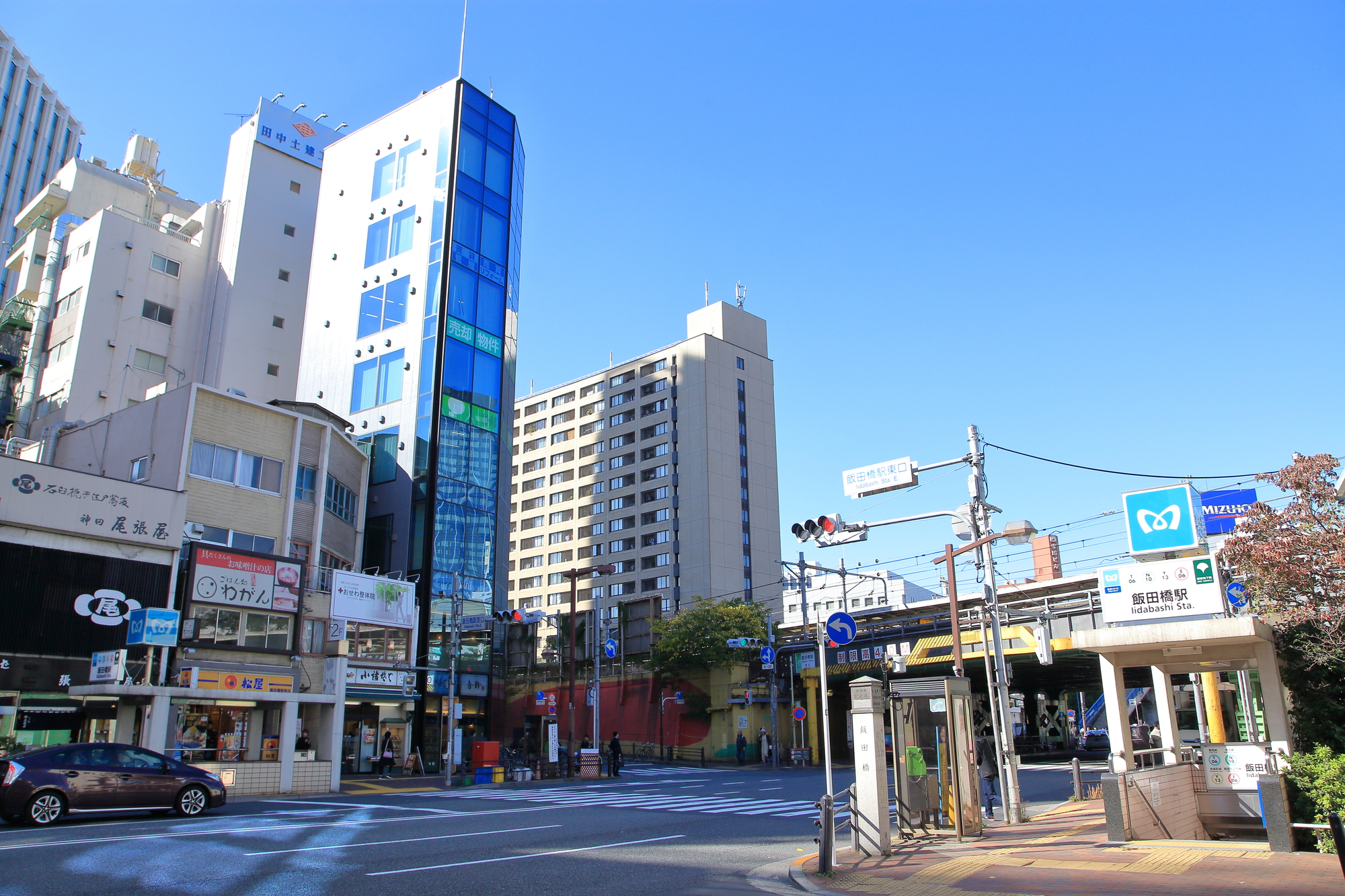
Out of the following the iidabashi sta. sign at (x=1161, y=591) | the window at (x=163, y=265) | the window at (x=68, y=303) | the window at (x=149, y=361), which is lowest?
the iidabashi sta. sign at (x=1161, y=591)

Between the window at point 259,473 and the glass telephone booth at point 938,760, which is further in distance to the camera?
the window at point 259,473

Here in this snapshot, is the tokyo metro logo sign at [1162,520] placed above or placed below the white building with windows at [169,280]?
below

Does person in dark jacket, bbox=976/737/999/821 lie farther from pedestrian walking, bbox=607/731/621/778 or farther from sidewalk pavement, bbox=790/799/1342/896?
pedestrian walking, bbox=607/731/621/778

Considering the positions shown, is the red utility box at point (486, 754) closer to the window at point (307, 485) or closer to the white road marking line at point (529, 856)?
the window at point (307, 485)

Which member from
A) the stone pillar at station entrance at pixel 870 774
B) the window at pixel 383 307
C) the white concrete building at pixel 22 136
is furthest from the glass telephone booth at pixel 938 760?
the white concrete building at pixel 22 136

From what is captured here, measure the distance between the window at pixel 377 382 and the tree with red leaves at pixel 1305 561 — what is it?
124 feet

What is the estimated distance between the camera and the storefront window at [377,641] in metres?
34.7

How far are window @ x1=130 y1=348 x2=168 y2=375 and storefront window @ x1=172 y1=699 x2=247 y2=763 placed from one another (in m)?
32.5

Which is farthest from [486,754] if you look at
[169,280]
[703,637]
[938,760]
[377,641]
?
[169,280]

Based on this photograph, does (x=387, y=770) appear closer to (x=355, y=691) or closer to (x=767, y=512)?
(x=355, y=691)

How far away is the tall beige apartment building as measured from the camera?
87.0 metres

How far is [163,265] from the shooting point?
56375mm

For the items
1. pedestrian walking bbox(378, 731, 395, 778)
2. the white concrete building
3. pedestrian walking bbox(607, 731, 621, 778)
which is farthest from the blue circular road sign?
the white concrete building

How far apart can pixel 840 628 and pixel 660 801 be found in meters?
8.61
